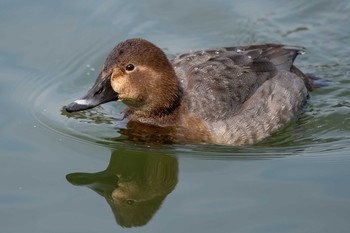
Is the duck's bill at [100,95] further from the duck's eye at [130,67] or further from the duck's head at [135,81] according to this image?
the duck's eye at [130,67]

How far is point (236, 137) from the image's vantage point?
780 centimetres

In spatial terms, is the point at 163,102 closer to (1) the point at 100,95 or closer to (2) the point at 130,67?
(2) the point at 130,67

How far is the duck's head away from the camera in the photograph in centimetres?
745

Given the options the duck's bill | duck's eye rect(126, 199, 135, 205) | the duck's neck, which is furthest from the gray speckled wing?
duck's eye rect(126, 199, 135, 205)

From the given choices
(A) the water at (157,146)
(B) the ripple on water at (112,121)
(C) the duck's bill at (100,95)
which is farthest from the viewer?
(B) the ripple on water at (112,121)

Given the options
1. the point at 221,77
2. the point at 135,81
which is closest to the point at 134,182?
the point at 135,81

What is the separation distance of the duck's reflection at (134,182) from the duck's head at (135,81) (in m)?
0.54

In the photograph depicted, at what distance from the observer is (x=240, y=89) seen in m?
8.03

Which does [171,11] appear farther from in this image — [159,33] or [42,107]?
[42,107]

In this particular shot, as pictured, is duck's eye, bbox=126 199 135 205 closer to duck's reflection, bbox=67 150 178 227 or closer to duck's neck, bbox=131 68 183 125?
duck's reflection, bbox=67 150 178 227

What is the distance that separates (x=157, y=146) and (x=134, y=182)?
0.66 metres

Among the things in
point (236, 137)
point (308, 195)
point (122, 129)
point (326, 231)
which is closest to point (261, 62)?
point (236, 137)

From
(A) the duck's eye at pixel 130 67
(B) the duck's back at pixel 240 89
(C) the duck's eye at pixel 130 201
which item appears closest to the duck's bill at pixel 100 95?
(A) the duck's eye at pixel 130 67

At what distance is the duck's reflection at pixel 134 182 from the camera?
650 centimetres
